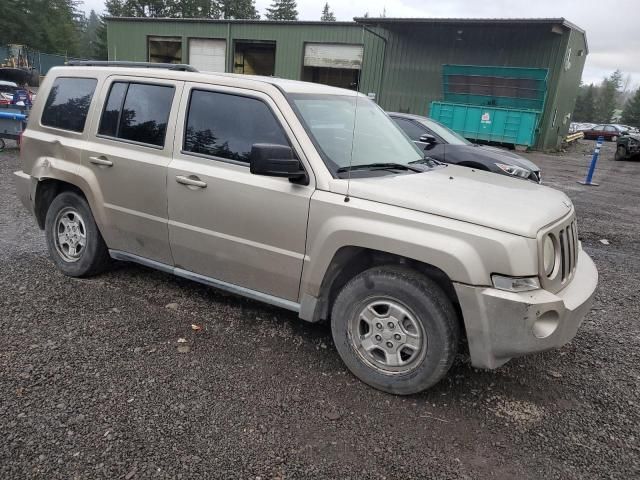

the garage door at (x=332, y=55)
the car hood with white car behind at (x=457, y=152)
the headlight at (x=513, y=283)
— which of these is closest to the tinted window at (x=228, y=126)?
the headlight at (x=513, y=283)

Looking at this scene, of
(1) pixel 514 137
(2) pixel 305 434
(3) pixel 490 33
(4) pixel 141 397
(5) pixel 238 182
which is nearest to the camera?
(2) pixel 305 434

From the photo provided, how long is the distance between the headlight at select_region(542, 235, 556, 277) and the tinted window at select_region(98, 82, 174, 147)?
2.88 metres

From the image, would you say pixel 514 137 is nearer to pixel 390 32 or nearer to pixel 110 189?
pixel 390 32

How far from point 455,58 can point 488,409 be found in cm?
2291

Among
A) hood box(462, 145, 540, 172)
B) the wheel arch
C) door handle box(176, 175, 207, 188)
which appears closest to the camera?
the wheel arch

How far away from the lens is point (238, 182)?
11.8 feet

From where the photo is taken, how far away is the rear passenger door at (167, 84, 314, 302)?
11.4ft

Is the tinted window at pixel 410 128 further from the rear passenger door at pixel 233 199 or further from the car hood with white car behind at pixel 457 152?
the rear passenger door at pixel 233 199

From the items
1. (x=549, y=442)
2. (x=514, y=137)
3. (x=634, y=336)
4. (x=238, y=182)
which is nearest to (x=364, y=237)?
(x=238, y=182)

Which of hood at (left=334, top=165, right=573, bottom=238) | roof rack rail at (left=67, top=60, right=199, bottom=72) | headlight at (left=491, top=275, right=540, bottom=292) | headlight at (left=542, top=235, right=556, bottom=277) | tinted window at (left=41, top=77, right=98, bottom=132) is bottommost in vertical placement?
headlight at (left=491, top=275, right=540, bottom=292)

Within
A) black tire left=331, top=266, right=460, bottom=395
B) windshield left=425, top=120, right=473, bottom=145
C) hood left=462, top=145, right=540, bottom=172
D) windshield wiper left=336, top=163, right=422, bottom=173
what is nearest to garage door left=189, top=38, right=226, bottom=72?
windshield left=425, top=120, right=473, bottom=145

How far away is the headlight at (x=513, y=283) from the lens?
279cm

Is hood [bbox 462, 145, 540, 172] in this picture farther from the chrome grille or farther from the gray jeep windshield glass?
→ the chrome grille

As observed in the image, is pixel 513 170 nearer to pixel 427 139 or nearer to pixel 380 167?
pixel 427 139
